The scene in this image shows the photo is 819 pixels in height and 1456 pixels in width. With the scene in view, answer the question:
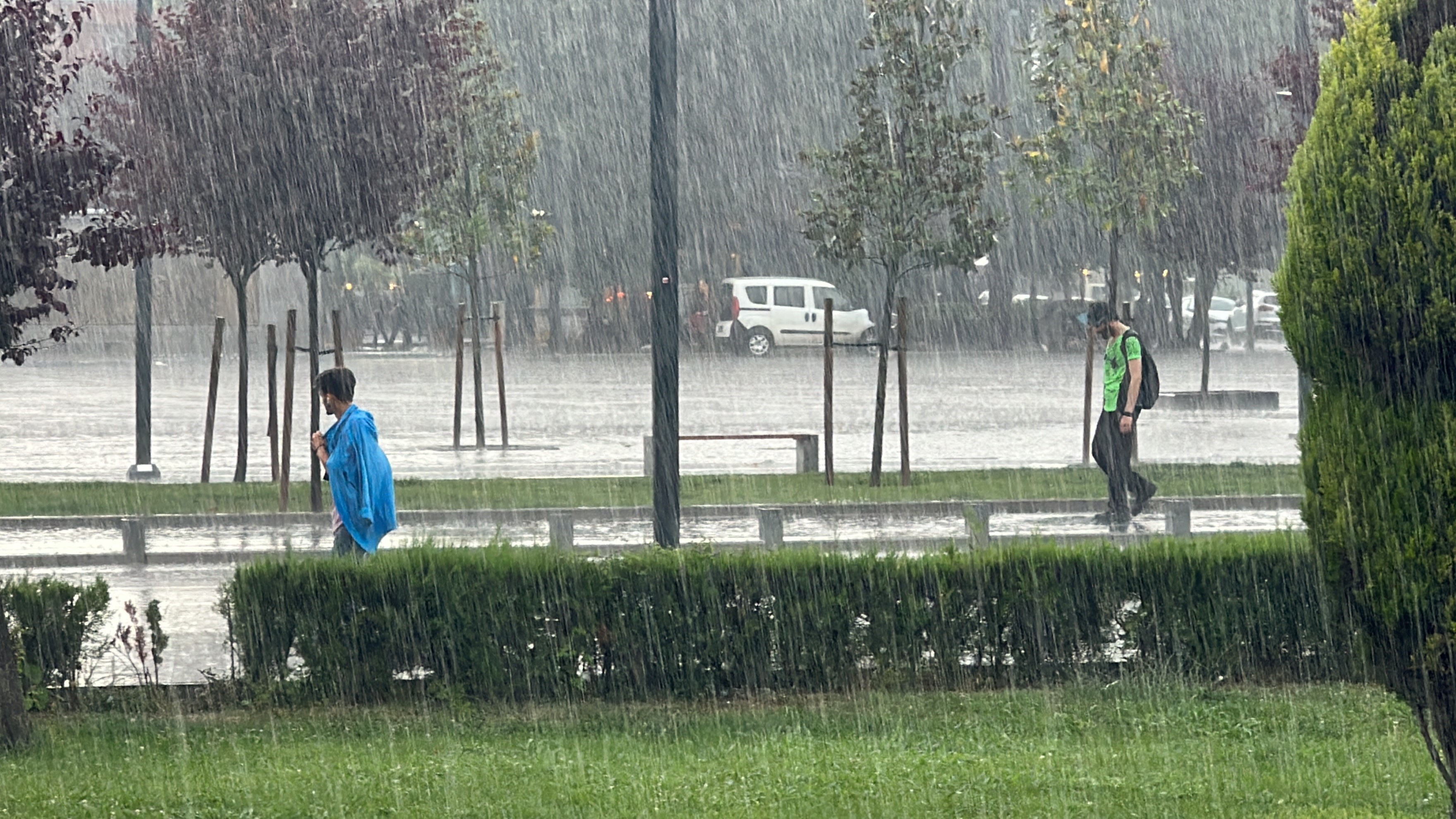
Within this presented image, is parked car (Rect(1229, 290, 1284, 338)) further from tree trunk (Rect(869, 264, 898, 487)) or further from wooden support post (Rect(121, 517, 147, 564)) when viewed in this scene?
wooden support post (Rect(121, 517, 147, 564))

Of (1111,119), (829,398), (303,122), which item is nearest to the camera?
(303,122)

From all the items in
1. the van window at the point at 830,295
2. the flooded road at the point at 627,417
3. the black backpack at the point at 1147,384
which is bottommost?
the flooded road at the point at 627,417

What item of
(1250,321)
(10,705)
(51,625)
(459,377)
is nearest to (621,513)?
(459,377)

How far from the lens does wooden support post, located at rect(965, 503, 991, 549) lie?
920 cm

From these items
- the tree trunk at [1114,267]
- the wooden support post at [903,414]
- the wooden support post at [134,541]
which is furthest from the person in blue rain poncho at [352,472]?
the tree trunk at [1114,267]

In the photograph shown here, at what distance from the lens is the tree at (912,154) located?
17078mm

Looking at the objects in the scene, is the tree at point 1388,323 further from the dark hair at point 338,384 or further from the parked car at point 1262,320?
the parked car at point 1262,320

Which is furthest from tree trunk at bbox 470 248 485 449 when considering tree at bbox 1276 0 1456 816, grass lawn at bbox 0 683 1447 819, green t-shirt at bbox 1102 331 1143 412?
tree at bbox 1276 0 1456 816

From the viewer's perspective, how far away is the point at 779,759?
6348 mm

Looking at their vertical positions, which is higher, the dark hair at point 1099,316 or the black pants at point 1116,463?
the dark hair at point 1099,316

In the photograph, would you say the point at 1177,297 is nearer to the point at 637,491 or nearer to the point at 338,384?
the point at 637,491

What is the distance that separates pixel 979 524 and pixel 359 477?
3286mm

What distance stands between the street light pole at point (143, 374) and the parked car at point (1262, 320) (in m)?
39.5

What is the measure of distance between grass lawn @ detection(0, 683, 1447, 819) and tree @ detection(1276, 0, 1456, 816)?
1152 millimetres
